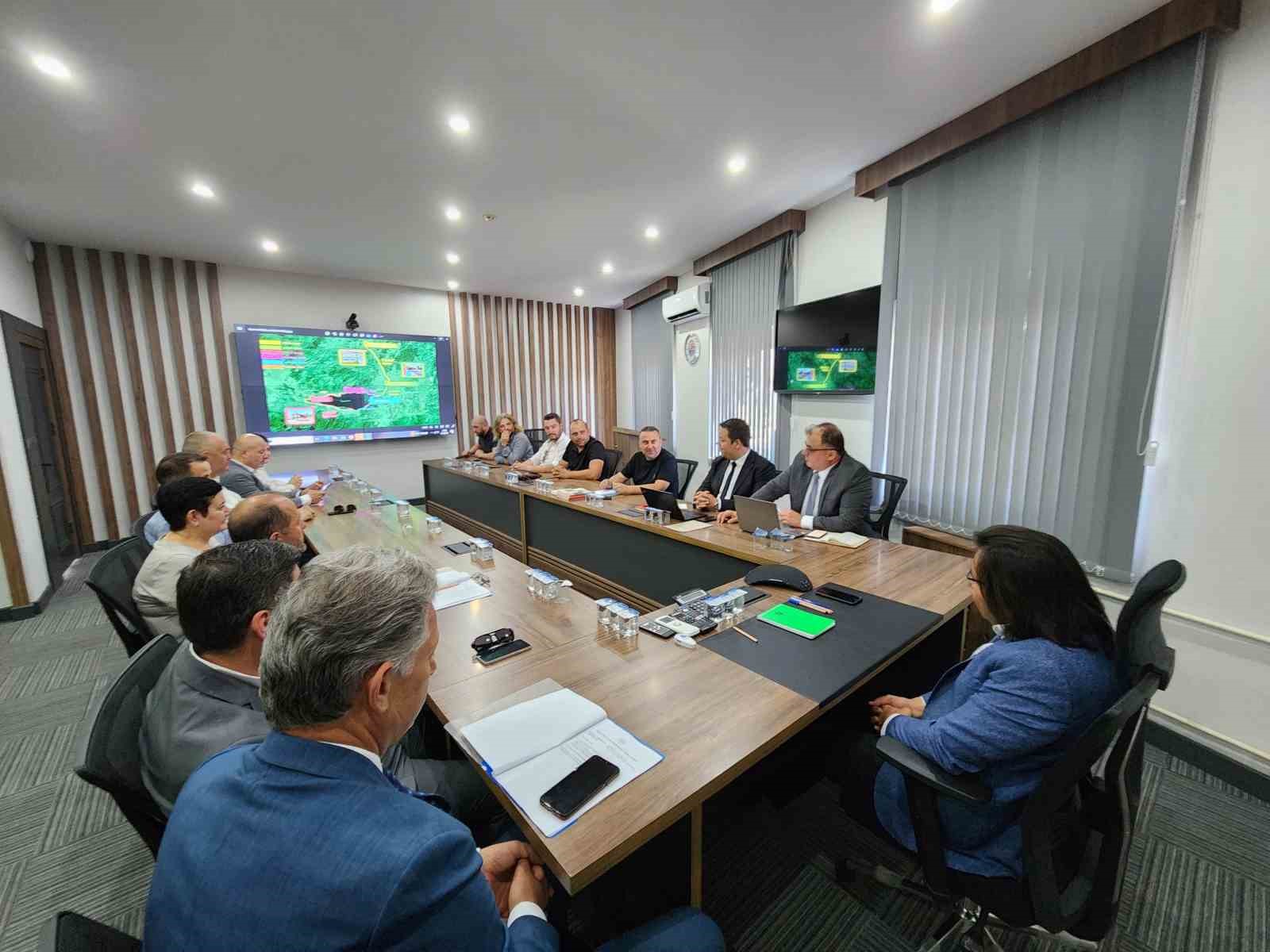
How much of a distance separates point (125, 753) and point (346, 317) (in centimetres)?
608

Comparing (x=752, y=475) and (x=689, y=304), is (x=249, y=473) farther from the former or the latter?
(x=689, y=304)

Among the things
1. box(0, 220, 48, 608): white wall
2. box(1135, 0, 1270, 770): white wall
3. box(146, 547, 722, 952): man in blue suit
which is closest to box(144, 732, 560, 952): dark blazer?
box(146, 547, 722, 952): man in blue suit

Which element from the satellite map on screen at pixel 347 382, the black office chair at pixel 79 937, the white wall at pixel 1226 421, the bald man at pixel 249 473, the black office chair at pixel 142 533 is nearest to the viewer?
the black office chair at pixel 79 937

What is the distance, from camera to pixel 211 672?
1.04 m

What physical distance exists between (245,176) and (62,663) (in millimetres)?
3133

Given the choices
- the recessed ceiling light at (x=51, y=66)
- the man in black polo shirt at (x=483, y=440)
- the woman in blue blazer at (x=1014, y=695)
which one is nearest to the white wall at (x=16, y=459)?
the recessed ceiling light at (x=51, y=66)

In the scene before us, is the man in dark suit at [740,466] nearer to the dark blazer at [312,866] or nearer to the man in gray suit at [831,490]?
the man in gray suit at [831,490]

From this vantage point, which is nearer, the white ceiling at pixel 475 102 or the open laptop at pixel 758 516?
the white ceiling at pixel 475 102

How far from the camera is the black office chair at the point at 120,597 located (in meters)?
1.55

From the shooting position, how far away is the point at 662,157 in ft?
10.1

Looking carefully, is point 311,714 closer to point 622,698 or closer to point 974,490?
point 622,698

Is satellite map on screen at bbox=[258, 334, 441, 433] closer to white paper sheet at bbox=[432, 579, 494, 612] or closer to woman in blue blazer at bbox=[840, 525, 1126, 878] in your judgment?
white paper sheet at bbox=[432, 579, 494, 612]

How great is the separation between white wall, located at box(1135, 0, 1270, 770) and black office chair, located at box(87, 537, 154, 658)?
3961 millimetres

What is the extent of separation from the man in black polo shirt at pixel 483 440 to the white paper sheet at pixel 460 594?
3998 mm
